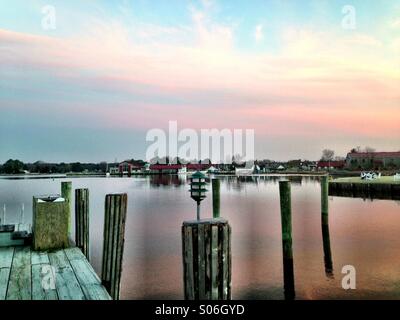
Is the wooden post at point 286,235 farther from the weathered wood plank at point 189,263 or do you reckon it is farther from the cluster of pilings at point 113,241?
the weathered wood plank at point 189,263

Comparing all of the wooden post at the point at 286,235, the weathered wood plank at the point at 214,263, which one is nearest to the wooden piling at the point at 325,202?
the wooden post at the point at 286,235

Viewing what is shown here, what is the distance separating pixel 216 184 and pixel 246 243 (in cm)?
396

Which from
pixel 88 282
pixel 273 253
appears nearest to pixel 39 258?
pixel 88 282

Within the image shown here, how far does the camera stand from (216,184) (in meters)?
24.8

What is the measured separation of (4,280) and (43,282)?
747 millimetres

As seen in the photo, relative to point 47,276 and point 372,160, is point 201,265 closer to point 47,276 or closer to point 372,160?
point 47,276

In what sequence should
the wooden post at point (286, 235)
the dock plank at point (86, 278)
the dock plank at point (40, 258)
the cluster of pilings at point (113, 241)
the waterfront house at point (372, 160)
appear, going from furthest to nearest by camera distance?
the waterfront house at point (372, 160) < the wooden post at point (286, 235) < the cluster of pilings at point (113, 241) < the dock plank at point (40, 258) < the dock plank at point (86, 278)

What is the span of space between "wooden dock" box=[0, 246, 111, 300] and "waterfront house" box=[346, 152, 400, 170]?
14410cm

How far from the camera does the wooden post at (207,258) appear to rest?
18.8ft

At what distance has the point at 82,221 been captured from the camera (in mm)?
12648

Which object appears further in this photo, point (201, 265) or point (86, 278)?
point (86, 278)
